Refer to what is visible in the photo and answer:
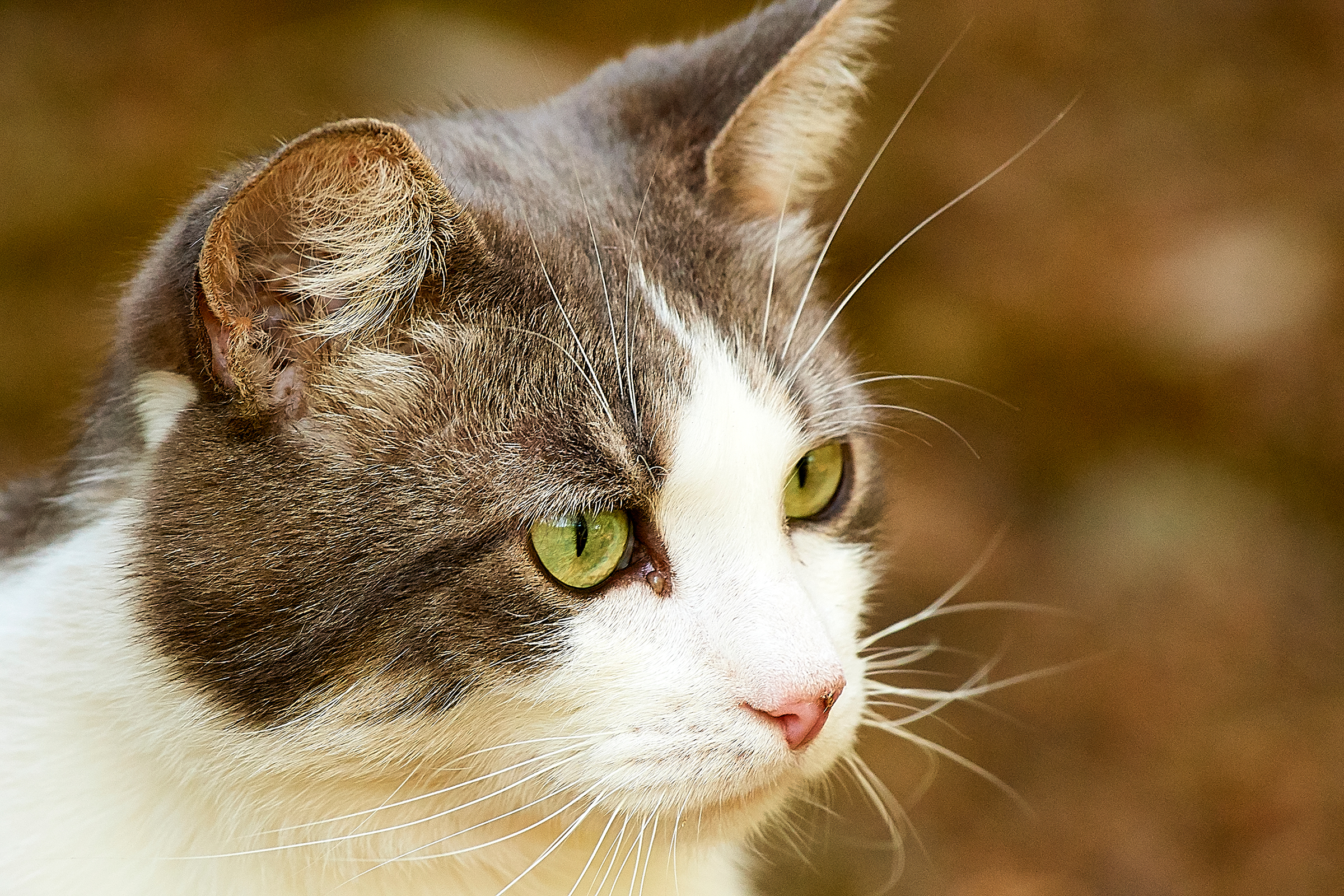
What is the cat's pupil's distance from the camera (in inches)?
52.5

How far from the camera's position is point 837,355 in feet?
5.70

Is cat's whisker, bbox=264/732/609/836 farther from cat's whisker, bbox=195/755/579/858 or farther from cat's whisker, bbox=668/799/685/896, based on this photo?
cat's whisker, bbox=668/799/685/896

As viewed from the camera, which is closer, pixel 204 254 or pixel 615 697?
pixel 204 254

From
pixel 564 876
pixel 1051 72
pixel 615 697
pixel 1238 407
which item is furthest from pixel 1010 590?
pixel 615 697

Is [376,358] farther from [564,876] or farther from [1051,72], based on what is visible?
[1051,72]

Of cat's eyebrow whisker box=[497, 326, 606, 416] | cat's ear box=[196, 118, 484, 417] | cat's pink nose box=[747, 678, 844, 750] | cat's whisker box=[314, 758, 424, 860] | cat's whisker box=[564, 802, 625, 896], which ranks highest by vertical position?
cat's ear box=[196, 118, 484, 417]

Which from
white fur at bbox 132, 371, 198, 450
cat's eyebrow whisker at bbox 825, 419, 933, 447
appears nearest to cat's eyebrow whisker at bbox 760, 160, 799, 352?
cat's eyebrow whisker at bbox 825, 419, 933, 447

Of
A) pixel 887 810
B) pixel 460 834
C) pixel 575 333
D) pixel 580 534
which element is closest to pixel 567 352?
pixel 575 333

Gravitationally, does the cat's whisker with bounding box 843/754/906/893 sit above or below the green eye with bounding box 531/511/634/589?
below

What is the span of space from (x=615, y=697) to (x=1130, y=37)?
2828 millimetres

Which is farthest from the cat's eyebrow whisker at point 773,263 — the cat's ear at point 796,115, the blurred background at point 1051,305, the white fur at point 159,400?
the blurred background at point 1051,305

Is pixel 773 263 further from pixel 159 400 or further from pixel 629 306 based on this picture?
pixel 159 400

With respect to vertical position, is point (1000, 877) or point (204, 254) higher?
point (204, 254)

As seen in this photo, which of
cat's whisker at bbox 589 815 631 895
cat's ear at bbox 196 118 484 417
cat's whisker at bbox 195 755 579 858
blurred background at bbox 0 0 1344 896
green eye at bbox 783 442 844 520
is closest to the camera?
cat's ear at bbox 196 118 484 417
